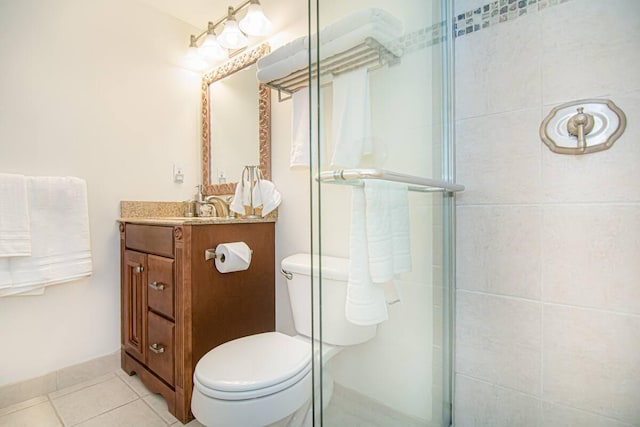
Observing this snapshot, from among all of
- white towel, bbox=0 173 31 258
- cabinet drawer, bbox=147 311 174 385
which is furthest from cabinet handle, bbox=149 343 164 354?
white towel, bbox=0 173 31 258

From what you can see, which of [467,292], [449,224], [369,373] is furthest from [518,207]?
[369,373]

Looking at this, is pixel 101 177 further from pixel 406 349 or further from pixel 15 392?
pixel 406 349

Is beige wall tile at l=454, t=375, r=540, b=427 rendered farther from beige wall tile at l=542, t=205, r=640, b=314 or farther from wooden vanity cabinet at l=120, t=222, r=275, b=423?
wooden vanity cabinet at l=120, t=222, r=275, b=423

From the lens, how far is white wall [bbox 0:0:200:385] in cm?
149

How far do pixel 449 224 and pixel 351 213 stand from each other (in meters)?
0.49

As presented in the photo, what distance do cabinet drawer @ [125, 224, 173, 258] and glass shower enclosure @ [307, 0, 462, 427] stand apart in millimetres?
969

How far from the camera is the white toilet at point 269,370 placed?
69 cm

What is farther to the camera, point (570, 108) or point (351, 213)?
point (570, 108)

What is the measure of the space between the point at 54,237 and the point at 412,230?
1.64 metres

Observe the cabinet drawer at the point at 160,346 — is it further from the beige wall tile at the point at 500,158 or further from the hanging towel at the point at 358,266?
the beige wall tile at the point at 500,158

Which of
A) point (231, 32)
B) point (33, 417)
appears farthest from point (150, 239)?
point (231, 32)

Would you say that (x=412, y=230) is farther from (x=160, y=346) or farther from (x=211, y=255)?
(x=160, y=346)

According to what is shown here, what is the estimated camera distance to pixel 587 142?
2.69 feet

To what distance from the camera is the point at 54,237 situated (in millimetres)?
1484
